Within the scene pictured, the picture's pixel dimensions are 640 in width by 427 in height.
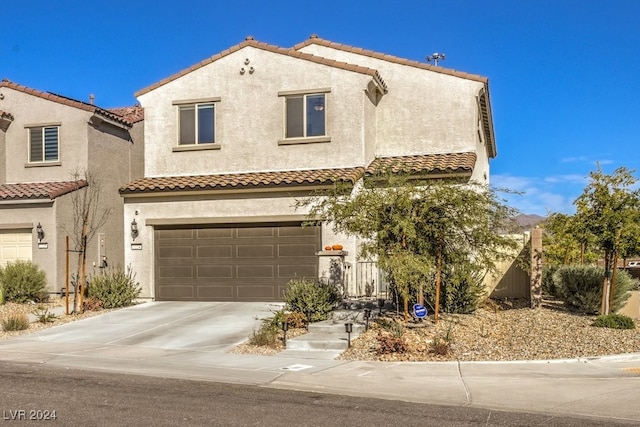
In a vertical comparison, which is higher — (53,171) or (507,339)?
(53,171)

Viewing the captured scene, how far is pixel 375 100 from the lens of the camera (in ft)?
69.8

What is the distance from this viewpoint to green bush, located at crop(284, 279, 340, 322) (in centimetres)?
1517

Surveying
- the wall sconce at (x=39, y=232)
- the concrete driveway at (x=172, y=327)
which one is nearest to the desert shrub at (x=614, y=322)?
the concrete driveway at (x=172, y=327)

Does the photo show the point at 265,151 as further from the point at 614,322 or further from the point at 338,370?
the point at 614,322

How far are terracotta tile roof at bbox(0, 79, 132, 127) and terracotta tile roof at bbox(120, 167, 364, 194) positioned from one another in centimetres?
249

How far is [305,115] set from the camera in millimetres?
20203

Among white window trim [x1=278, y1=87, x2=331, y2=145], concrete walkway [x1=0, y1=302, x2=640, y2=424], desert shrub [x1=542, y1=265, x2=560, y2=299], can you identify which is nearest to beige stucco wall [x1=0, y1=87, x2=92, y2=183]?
white window trim [x1=278, y1=87, x2=331, y2=145]

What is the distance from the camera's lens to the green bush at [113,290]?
18828 mm

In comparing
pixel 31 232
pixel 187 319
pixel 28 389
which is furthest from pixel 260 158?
pixel 28 389

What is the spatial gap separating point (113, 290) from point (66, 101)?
6422mm

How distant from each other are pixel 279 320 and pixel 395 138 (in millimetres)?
8804

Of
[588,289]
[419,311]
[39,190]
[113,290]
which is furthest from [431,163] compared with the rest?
[39,190]

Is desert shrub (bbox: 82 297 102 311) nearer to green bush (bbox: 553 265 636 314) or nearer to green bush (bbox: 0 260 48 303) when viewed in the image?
green bush (bbox: 0 260 48 303)

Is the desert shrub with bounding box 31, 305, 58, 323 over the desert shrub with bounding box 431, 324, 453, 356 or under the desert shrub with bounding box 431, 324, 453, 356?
over
